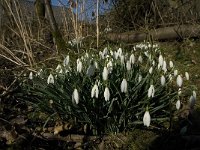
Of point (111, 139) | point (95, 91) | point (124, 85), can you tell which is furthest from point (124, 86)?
point (111, 139)

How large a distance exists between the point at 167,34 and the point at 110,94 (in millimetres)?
4402

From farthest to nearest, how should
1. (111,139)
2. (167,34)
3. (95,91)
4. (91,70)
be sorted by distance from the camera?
(167,34), (111,139), (91,70), (95,91)

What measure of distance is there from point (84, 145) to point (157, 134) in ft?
2.15

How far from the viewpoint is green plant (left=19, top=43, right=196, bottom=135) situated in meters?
3.46

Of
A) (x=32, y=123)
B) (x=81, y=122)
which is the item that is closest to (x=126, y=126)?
(x=81, y=122)

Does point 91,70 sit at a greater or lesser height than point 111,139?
greater

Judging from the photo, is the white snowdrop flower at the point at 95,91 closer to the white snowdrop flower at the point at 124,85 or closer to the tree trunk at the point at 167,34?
the white snowdrop flower at the point at 124,85

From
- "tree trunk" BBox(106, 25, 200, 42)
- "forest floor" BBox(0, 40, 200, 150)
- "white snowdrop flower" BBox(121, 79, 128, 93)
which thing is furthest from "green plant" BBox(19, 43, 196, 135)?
"tree trunk" BBox(106, 25, 200, 42)

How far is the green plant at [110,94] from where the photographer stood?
346 cm

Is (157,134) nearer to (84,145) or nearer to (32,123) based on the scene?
(84,145)

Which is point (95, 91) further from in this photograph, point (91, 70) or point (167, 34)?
point (167, 34)

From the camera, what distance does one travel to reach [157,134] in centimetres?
359

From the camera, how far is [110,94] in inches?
139

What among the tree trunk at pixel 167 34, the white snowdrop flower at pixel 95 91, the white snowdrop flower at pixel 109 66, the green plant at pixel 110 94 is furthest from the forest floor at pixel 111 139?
the tree trunk at pixel 167 34
